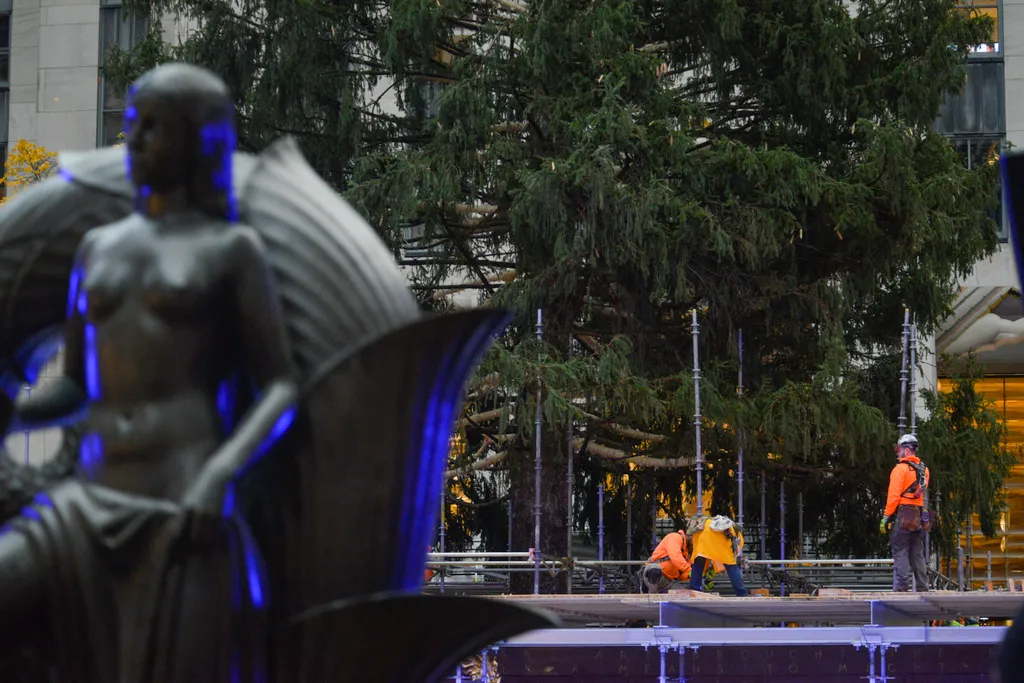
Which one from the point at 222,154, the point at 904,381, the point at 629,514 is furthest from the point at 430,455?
the point at 629,514

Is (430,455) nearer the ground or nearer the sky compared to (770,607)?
nearer the sky

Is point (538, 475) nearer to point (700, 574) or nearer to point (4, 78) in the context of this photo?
point (700, 574)

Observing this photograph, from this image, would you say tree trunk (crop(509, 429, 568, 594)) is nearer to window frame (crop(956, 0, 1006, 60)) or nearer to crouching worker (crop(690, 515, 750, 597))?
crouching worker (crop(690, 515, 750, 597))

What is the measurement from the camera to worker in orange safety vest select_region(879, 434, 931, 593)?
16766 mm

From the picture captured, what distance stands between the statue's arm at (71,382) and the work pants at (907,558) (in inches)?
554

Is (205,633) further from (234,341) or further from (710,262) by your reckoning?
(710,262)

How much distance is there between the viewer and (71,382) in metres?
3.95

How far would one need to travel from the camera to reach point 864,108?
22.2 meters

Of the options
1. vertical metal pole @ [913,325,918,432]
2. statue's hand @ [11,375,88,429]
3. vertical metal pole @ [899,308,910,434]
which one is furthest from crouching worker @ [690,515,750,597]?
statue's hand @ [11,375,88,429]

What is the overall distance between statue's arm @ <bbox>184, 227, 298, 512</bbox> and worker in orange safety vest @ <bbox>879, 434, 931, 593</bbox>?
1363 centimetres

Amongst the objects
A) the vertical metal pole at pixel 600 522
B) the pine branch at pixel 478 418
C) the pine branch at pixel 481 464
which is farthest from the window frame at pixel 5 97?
the vertical metal pole at pixel 600 522

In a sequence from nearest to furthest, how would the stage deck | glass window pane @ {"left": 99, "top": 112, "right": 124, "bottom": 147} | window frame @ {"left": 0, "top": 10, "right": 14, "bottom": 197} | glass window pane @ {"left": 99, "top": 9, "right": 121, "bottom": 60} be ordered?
the stage deck
glass window pane @ {"left": 99, "top": 112, "right": 124, "bottom": 147}
glass window pane @ {"left": 99, "top": 9, "right": 121, "bottom": 60}
window frame @ {"left": 0, "top": 10, "right": 14, "bottom": 197}

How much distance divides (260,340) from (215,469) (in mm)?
331

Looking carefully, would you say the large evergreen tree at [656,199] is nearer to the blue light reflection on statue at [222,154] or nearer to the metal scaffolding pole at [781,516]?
the metal scaffolding pole at [781,516]
